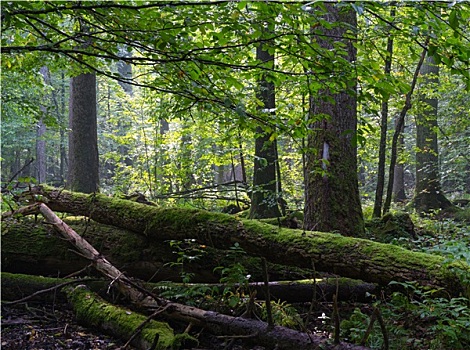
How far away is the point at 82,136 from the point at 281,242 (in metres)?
7.94

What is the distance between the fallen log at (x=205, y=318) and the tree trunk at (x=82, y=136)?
5.43m

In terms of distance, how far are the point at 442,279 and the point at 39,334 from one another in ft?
14.3

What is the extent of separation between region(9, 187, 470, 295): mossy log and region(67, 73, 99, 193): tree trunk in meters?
4.49

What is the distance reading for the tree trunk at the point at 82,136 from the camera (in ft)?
36.5

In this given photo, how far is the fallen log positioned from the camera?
11.9 feet

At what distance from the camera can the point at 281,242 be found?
17.0 feet

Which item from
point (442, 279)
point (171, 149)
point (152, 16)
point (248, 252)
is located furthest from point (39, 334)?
point (171, 149)

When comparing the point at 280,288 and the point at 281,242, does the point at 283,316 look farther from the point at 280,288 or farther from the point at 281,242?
the point at 281,242

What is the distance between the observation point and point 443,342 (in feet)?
11.7

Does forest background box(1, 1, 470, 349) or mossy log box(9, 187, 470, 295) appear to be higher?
forest background box(1, 1, 470, 349)

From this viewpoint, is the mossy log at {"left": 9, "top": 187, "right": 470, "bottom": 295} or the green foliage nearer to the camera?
the green foliage

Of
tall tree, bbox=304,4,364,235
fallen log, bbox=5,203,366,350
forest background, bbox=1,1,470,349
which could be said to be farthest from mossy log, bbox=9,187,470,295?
tall tree, bbox=304,4,364,235

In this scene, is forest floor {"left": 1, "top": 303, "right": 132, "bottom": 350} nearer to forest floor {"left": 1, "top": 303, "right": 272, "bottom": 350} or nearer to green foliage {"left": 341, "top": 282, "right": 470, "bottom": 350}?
forest floor {"left": 1, "top": 303, "right": 272, "bottom": 350}

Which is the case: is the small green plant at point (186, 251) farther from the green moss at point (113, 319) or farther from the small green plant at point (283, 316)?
the small green plant at point (283, 316)
